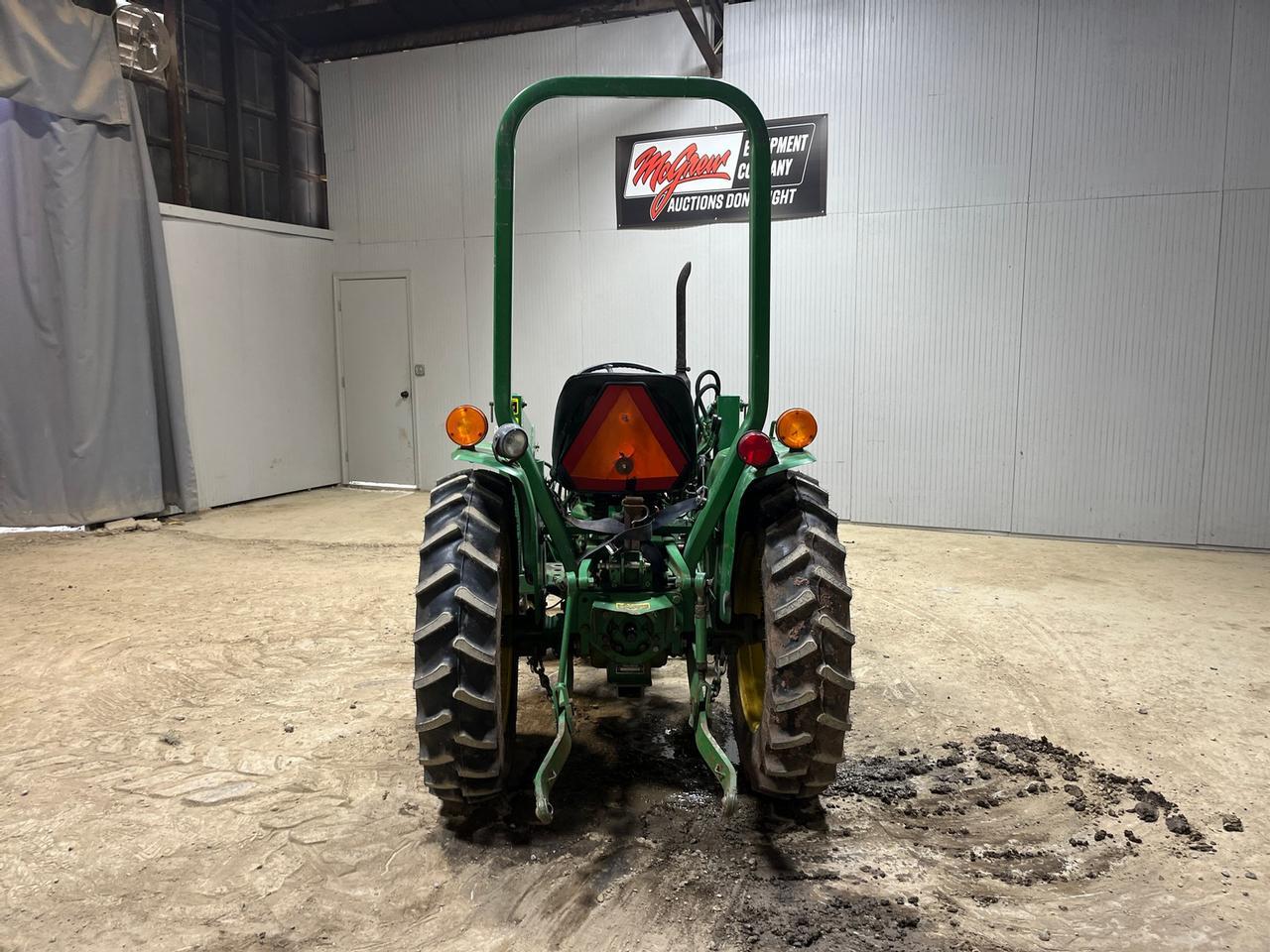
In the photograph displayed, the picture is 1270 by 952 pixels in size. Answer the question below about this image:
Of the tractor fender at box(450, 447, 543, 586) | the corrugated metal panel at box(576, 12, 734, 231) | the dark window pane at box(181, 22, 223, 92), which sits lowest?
the tractor fender at box(450, 447, 543, 586)

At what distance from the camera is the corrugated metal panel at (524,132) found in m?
7.41

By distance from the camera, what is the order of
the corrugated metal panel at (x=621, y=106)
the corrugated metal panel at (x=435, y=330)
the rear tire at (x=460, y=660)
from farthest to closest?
the corrugated metal panel at (x=435, y=330)
the corrugated metal panel at (x=621, y=106)
the rear tire at (x=460, y=660)

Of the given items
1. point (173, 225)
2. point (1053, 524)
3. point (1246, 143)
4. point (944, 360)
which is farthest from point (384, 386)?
point (1246, 143)

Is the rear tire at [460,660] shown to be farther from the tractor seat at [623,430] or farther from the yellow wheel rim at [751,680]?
the yellow wheel rim at [751,680]

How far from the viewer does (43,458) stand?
20.6 feet

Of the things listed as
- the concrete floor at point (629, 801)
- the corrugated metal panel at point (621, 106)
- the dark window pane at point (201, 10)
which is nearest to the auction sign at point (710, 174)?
the corrugated metal panel at point (621, 106)

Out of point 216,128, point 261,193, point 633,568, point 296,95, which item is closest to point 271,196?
point 261,193

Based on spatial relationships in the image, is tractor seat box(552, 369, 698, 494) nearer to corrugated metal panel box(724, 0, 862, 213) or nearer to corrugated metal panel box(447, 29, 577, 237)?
corrugated metal panel box(724, 0, 862, 213)

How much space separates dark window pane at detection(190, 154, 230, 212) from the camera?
7.96 metres

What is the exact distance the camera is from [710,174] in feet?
22.5

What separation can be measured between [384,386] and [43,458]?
300 cm

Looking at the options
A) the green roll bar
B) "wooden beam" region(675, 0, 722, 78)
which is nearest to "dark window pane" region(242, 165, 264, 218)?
"wooden beam" region(675, 0, 722, 78)

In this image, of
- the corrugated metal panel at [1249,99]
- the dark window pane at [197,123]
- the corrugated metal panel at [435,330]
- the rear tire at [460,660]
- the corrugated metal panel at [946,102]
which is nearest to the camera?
the rear tire at [460,660]

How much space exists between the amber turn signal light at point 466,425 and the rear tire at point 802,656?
817 millimetres
